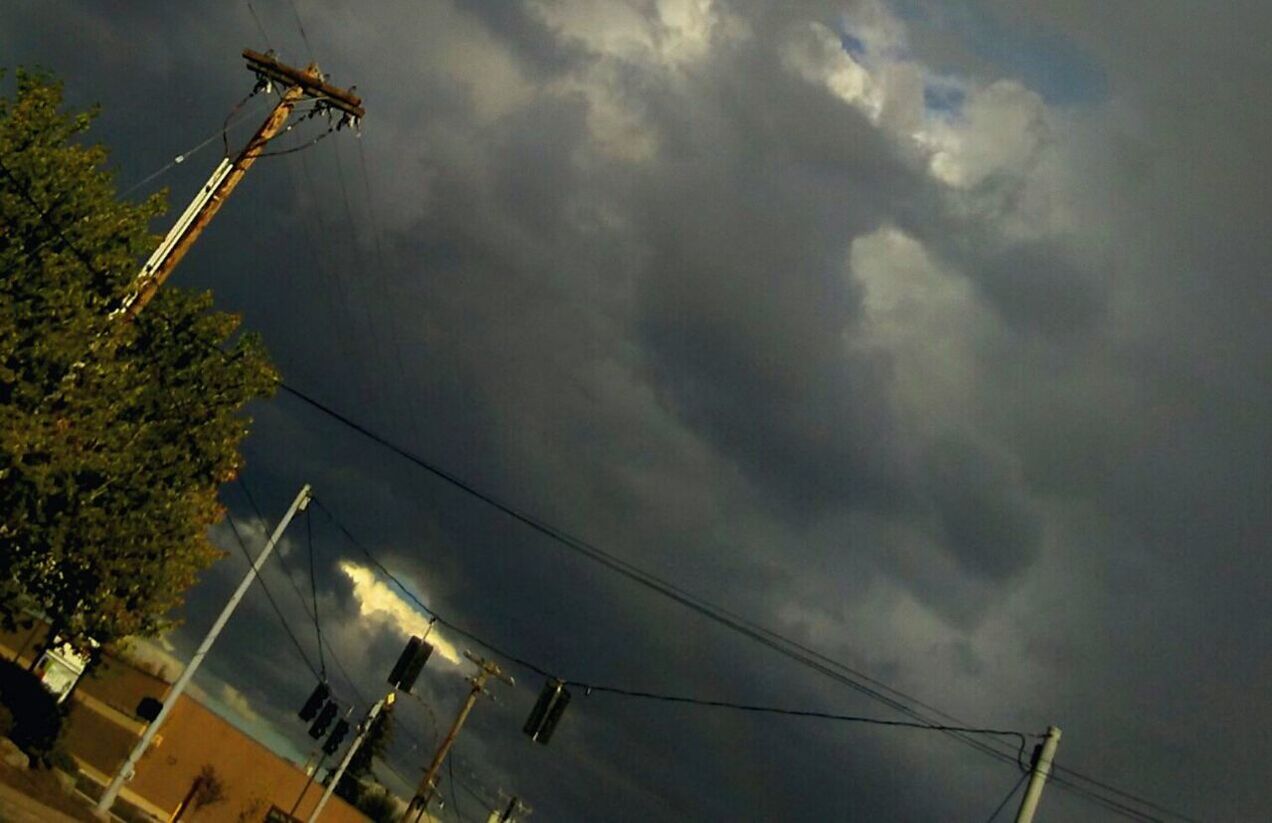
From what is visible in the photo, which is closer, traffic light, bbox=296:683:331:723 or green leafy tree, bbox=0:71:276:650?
green leafy tree, bbox=0:71:276:650

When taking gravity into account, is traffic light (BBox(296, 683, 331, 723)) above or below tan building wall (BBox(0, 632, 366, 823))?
above

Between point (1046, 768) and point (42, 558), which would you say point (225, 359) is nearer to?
point (42, 558)

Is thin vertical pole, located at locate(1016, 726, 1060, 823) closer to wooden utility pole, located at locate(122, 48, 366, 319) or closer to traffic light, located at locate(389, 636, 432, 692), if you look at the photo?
traffic light, located at locate(389, 636, 432, 692)

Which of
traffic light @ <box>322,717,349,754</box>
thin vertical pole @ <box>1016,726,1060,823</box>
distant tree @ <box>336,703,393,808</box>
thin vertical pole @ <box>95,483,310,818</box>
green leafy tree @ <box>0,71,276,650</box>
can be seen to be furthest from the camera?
distant tree @ <box>336,703,393,808</box>

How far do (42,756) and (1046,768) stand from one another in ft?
102

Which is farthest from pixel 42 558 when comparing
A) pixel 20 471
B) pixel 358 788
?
pixel 358 788

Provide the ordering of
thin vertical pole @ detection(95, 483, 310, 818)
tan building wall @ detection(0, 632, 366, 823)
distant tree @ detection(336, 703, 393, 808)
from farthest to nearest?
distant tree @ detection(336, 703, 393, 808) → tan building wall @ detection(0, 632, 366, 823) → thin vertical pole @ detection(95, 483, 310, 818)

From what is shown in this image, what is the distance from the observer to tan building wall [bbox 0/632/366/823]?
2537 inches

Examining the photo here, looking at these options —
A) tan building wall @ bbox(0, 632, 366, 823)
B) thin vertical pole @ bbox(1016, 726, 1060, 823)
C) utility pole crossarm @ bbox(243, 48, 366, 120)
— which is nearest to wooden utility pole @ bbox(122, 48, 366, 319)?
utility pole crossarm @ bbox(243, 48, 366, 120)

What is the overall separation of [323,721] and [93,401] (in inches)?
579

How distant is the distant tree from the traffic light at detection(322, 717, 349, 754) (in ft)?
176

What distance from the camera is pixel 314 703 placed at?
105ft

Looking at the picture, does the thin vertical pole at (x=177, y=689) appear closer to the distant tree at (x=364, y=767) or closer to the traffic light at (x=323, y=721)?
the traffic light at (x=323, y=721)

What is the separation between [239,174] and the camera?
22797mm
